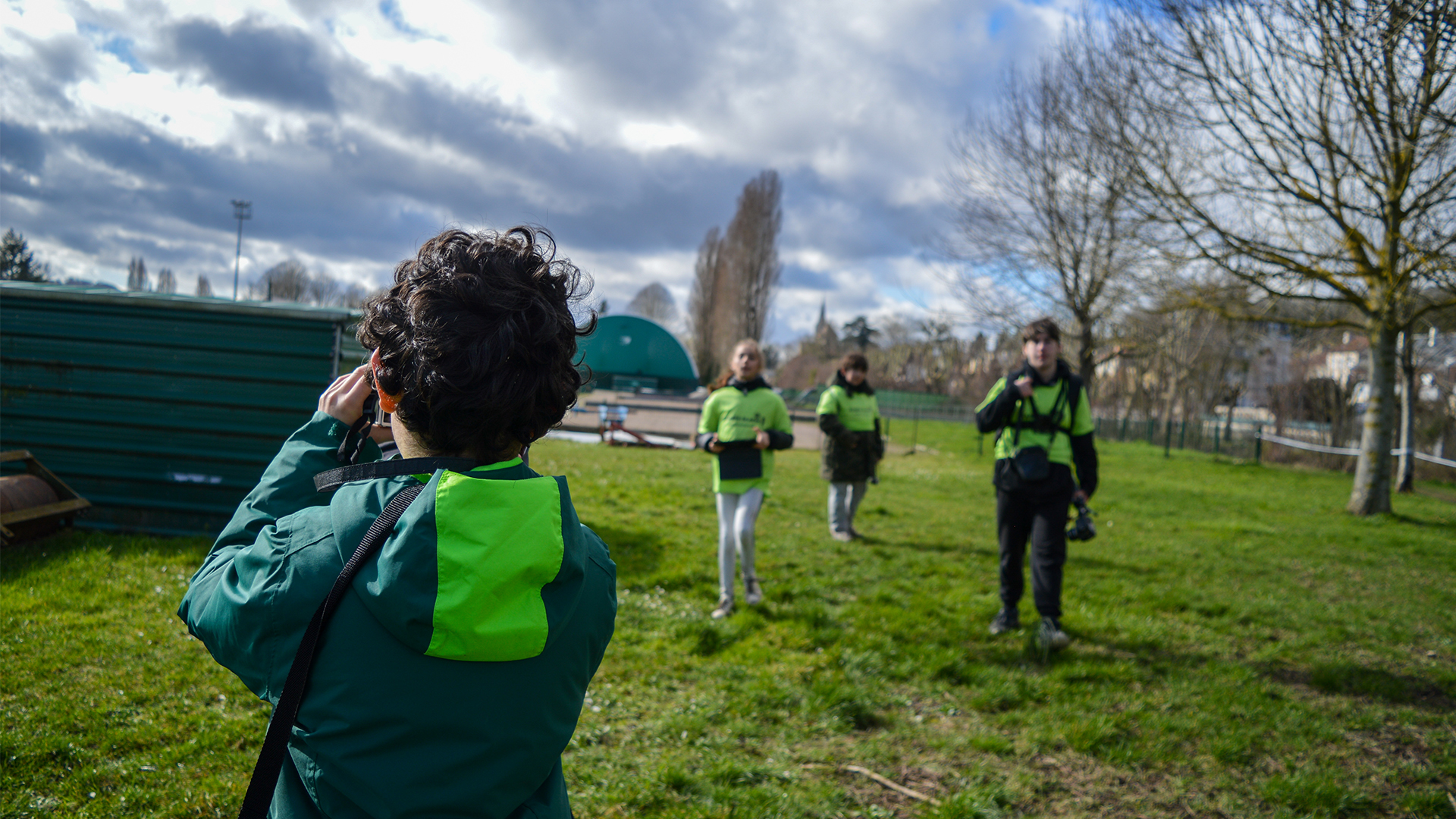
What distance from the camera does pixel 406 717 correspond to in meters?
1.19

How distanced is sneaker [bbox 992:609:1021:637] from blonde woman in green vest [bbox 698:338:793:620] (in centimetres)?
169

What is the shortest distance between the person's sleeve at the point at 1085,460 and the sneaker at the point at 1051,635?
89 cm

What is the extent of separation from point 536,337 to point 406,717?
2.06ft

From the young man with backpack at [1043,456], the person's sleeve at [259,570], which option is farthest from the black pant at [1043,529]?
the person's sleeve at [259,570]

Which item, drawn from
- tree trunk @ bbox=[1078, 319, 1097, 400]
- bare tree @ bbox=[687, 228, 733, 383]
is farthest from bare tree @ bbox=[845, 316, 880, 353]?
tree trunk @ bbox=[1078, 319, 1097, 400]

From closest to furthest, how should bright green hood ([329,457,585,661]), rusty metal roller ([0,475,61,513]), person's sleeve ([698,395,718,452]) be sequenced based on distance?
bright green hood ([329,457,585,661]), rusty metal roller ([0,475,61,513]), person's sleeve ([698,395,718,452])

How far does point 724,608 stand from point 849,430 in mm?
3303

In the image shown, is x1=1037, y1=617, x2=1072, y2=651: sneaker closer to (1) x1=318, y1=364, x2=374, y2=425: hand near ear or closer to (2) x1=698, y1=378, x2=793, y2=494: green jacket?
(2) x1=698, y1=378, x2=793, y2=494: green jacket

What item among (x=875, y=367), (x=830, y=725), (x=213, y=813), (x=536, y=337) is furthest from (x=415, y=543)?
(x=875, y=367)

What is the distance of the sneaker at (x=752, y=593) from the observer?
573cm

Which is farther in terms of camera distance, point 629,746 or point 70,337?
point 70,337

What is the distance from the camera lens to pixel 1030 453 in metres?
4.98

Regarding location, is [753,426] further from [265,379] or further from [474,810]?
[474,810]

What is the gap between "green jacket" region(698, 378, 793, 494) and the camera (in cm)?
553
